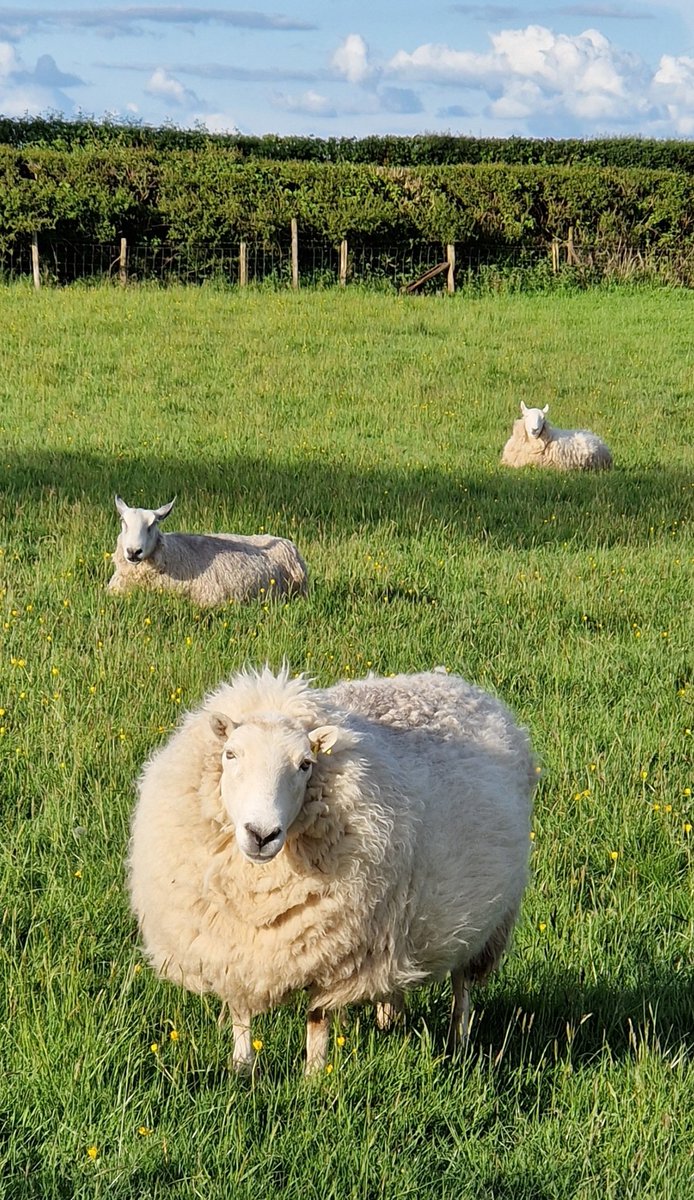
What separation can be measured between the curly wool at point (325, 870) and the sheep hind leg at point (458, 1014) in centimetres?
6

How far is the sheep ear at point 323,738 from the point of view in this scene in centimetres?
352

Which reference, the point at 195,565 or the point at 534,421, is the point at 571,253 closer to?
the point at 534,421

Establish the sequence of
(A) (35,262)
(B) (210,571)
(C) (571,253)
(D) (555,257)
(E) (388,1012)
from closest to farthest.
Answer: (E) (388,1012) → (B) (210,571) → (A) (35,262) → (D) (555,257) → (C) (571,253)

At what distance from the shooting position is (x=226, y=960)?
3.52 metres

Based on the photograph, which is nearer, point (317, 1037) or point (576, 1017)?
point (317, 1037)

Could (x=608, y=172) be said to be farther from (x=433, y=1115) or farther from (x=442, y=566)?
(x=433, y=1115)

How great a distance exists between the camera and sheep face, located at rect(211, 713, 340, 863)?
3.17m

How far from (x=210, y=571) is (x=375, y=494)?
3.58m

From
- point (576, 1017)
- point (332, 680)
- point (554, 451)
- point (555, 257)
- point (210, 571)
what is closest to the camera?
point (576, 1017)

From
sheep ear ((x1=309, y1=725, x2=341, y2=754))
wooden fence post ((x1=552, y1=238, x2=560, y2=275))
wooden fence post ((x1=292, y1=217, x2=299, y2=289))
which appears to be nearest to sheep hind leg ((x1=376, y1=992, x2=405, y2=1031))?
sheep ear ((x1=309, y1=725, x2=341, y2=754))

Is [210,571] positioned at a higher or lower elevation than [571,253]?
lower

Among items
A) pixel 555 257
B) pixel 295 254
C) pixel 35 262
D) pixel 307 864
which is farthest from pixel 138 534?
pixel 555 257

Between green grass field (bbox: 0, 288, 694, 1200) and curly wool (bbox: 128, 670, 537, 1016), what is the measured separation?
0.21 m

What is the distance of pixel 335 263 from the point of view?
27234 mm
